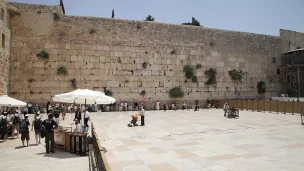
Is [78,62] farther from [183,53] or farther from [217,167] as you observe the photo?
[217,167]

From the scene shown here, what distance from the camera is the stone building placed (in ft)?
59.7

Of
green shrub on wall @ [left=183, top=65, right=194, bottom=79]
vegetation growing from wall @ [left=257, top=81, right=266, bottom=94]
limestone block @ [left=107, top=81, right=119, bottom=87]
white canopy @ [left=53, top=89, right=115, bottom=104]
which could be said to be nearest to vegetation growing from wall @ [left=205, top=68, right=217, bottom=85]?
green shrub on wall @ [left=183, top=65, right=194, bottom=79]

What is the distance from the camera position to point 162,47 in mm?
22328

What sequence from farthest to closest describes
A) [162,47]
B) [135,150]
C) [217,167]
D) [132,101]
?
[162,47], [132,101], [135,150], [217,167]

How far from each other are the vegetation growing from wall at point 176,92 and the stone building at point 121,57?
Result: 15.4 inches

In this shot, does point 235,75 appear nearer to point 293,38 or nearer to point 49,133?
point 293,38

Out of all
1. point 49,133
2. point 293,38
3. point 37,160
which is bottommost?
point 37,160

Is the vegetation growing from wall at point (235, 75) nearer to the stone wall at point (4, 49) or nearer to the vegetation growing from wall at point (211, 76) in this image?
the vegetation growing from wall at point (211, 76)

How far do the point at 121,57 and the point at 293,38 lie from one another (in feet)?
73.0

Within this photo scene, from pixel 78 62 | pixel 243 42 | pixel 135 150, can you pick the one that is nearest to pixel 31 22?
pixel 78 62

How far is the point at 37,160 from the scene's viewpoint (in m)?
6.12

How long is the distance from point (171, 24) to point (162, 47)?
8.55 ft

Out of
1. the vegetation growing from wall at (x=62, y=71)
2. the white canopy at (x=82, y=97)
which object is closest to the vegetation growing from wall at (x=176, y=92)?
the vegetation growing from wall at (x=62, y=71)

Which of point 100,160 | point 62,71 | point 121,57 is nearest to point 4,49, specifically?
point 62,71
